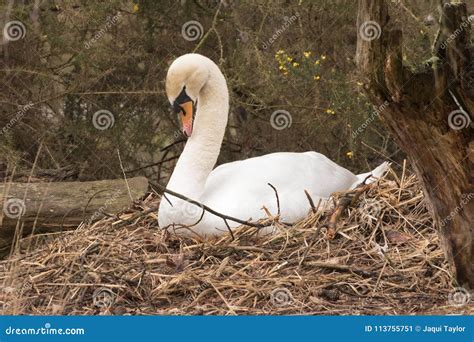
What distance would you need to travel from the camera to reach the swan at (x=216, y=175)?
269 inches

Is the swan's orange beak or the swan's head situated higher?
the swan's head

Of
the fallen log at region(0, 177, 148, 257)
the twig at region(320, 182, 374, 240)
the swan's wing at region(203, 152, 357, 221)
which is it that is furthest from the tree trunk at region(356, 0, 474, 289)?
the fallen log at region(0, 177, 148, 257)

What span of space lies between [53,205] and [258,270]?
221 centimetres

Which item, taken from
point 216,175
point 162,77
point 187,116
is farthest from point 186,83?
point 162,77

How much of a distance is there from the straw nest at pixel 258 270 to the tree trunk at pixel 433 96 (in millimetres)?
611

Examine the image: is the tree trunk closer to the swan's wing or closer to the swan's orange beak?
the swan's wing

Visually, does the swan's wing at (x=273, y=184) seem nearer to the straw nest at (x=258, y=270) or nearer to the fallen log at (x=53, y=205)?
the straw nest at (x=258, y=270)

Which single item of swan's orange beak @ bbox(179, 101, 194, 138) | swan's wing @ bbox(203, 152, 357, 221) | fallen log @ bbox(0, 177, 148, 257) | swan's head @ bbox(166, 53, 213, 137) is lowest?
fallen log @ bbox(0, 177, 148, 257)

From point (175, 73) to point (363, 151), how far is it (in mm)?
3043

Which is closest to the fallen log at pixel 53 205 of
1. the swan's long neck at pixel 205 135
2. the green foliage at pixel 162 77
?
the swan's long neck at pixel 205 135

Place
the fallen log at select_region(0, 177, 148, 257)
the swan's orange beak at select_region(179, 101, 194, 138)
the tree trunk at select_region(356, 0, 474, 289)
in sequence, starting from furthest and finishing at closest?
1. the fallen log at select_region(0, 177, 148, 257)
2. the swan's orange beak at select_region(179, 101, 194, 138)
3. the tree trunk at select_region(356, 0, 474, 289)

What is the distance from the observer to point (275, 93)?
9.21 metres

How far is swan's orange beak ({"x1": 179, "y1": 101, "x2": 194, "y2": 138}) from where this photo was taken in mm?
7223

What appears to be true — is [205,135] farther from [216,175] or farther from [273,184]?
[273,184]
